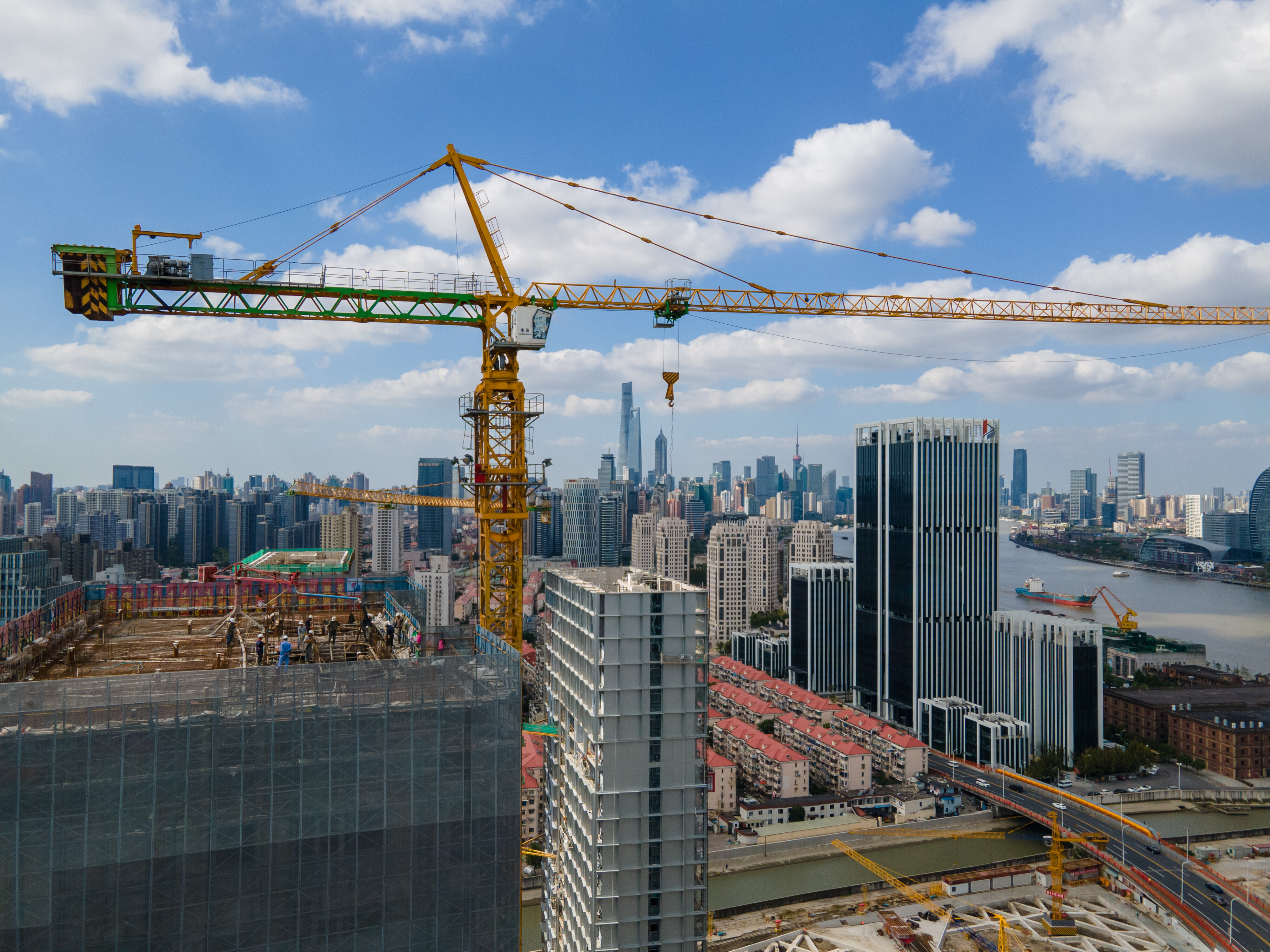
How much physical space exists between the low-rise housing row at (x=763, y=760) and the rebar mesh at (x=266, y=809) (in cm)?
1387

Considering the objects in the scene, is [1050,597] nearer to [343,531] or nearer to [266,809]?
[343,531]

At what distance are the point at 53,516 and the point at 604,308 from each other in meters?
55.0

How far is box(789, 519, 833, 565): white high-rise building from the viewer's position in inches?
1556

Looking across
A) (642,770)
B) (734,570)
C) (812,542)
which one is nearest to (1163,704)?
(812,542)

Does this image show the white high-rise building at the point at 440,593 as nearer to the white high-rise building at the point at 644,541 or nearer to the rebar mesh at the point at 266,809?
the white high-rise building at the point at 644,541

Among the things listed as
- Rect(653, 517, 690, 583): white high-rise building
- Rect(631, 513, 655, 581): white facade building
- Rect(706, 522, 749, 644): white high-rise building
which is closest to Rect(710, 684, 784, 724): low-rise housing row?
Rect(706, 522, 749, 644): white high-rise building

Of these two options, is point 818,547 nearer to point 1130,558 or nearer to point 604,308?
point 604,308

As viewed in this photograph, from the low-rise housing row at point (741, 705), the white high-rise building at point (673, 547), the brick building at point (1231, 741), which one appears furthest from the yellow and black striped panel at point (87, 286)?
the white high-rise building at point (673, 547)

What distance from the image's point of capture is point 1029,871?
16000mm

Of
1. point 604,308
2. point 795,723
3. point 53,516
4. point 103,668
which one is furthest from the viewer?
point 53,516

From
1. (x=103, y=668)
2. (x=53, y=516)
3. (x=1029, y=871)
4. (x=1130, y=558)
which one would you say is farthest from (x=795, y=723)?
(x=1130, y=558)

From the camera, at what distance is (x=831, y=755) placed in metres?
19.7

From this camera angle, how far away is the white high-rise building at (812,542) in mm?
39531

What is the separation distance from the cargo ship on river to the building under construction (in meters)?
49.3
